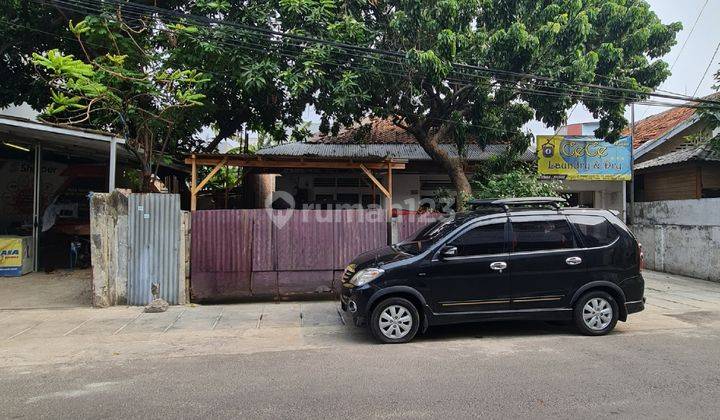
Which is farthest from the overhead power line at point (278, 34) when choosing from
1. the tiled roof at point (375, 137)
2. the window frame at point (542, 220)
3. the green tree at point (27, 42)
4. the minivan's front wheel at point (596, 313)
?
the tiled roof at point (375, 137)

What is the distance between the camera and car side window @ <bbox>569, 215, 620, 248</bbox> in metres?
6.31

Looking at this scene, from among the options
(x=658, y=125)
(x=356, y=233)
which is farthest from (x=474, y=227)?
(x=658, y=125)

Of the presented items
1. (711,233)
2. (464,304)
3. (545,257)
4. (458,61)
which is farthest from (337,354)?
(711,233)

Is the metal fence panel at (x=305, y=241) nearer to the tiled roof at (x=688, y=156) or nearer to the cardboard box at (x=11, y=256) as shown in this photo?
the cardboard box at (x=11, y=256)

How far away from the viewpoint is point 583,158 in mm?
13578

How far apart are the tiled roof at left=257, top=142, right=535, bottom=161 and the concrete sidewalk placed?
6447 mm

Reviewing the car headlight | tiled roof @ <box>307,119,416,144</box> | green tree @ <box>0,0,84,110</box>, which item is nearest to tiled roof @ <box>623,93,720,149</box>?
tiled roof @ <box>307,119,416,144</box>

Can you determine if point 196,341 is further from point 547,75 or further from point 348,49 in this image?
point 547,75

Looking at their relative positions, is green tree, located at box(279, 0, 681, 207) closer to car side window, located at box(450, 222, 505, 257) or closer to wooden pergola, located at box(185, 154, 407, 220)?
wooden pergola, located at box(185, 154, 407, 220)

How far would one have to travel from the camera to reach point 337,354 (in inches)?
213

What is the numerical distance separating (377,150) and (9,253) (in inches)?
395

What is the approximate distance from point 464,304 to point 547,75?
6.47 meters

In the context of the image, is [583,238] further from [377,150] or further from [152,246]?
[377,150]

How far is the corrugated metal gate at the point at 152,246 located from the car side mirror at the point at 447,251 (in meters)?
4.84
